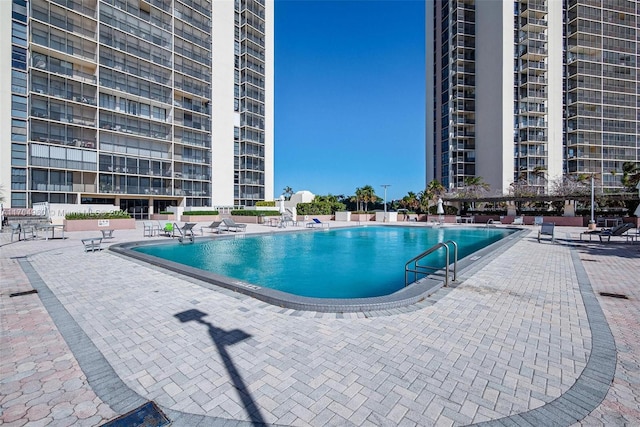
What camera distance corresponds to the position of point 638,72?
1756 inches

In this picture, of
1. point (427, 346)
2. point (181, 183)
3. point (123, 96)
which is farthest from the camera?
point (181, 183)

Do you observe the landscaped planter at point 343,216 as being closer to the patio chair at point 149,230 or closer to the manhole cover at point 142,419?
the patio chair at point 149,230

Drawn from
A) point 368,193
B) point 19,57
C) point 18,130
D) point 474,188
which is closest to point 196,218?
point 18,130

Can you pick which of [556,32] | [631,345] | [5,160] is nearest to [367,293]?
[631,345]

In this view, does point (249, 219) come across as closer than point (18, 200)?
No

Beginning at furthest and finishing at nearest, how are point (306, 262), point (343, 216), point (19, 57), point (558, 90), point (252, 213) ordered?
point (558, 90), point (343, 216), point (252, 213), point (19, 57), point (306, 262)

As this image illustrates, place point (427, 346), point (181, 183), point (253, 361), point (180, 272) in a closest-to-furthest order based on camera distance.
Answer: point (253, 361)
point (427, 346)
point (180, 272)
point (181, 183)

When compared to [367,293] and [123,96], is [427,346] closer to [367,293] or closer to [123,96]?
[367,293]

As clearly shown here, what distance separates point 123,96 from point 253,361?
38.4 meters

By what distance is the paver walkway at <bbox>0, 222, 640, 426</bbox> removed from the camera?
2303 mm

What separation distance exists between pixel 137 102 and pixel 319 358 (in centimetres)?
3961

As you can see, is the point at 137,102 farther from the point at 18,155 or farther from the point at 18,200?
the point at 18,200

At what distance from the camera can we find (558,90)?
43500 millimetres

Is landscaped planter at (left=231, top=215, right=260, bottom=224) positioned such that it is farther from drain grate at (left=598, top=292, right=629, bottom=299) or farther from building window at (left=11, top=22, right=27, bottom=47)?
drain grate at (left=598, top=292, right=629, bottom=299)
